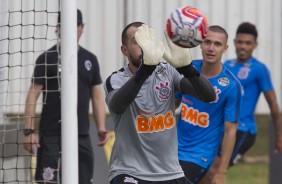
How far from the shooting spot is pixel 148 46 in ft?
20.2

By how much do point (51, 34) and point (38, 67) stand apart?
158 inches

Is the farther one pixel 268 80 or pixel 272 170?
pixel 272 170

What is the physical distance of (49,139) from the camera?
30.6ft

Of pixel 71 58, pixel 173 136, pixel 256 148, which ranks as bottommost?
pixel 256 148

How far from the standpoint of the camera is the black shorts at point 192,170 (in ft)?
27.4

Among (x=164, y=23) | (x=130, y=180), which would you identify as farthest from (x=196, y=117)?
(x=164, y=23)

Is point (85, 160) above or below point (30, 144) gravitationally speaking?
below

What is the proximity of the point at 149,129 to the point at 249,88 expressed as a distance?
428 cm

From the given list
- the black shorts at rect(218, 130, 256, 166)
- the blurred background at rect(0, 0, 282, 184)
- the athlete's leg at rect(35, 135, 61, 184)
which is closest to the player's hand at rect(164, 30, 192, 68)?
the athlete's leg at rect(35, 135, 61, 184)

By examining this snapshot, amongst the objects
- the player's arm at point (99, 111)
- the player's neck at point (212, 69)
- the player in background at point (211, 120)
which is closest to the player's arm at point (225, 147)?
the player in background at point (211, 120)

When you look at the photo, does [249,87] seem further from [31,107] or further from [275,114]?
[31,107]

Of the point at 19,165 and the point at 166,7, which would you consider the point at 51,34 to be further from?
the point at 19,165

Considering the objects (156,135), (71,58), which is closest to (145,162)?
(156,135)

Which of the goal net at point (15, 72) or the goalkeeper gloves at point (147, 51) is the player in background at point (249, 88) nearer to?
the goal net at point (15, 72)
